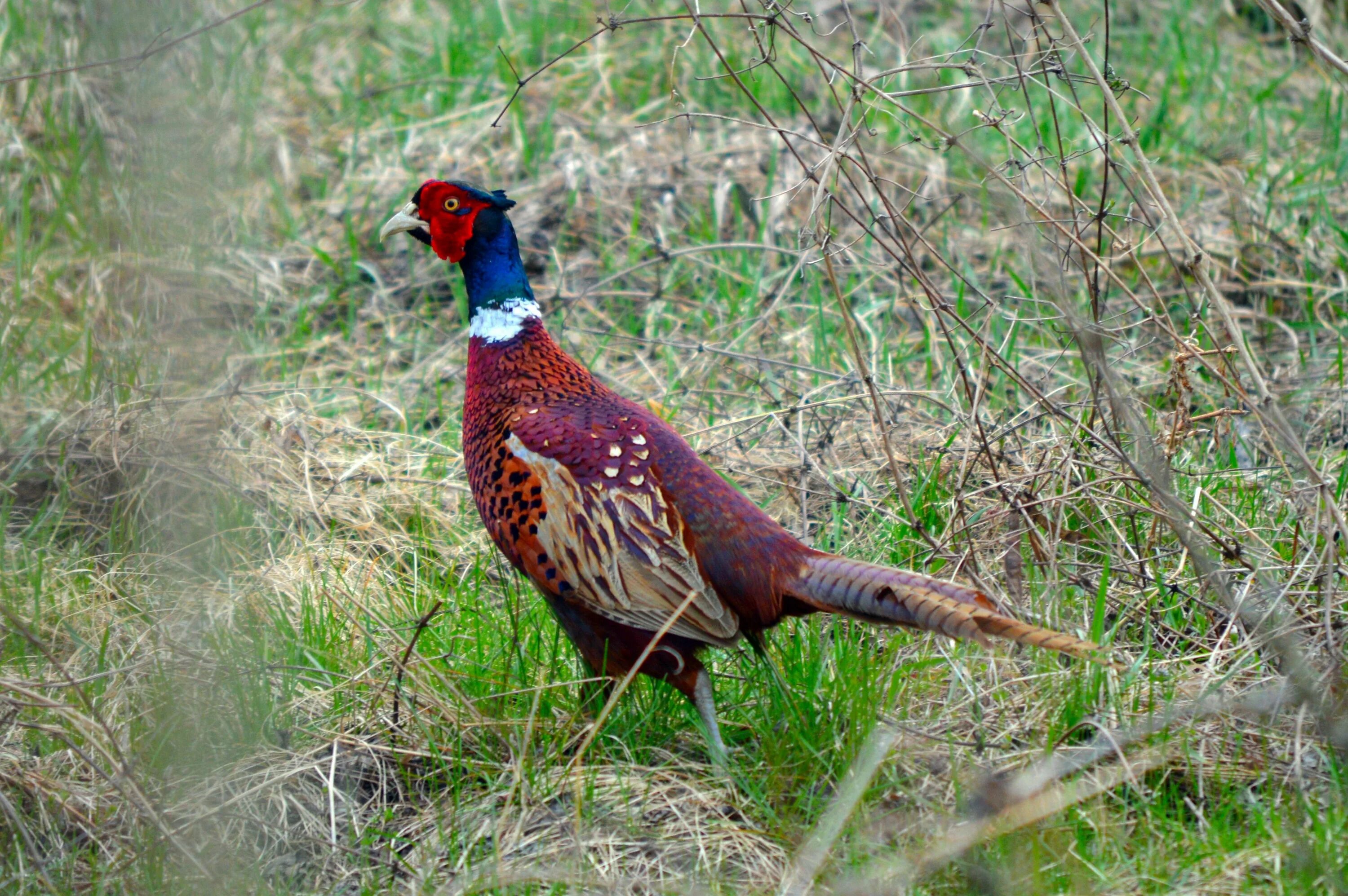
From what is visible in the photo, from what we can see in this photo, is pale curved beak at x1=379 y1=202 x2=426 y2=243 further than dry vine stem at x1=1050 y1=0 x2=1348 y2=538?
Yes

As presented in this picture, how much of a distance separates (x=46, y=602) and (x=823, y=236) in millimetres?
2396

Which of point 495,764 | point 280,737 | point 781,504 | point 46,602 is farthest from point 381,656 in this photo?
point 781,504

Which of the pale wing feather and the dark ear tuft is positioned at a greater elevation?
the dark ear tuft

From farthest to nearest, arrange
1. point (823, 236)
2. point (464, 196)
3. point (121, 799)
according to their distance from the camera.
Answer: point (464, 196), point (823, 236), point (121, 799)

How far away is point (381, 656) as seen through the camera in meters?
3.01

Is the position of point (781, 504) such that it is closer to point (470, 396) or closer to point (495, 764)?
point (470, 396)

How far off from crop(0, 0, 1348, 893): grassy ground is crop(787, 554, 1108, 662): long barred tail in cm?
20

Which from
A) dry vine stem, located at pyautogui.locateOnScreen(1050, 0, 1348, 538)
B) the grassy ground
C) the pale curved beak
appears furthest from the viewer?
the pale curved beak

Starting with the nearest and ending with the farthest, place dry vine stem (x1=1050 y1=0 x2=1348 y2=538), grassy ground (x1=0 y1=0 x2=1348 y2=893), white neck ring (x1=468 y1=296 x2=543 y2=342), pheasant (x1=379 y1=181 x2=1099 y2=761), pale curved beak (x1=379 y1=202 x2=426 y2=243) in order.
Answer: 1. grassy ground (x1=0 y1=0 x2=1348 y2=893)
2. dry vine stem (x1=1050 y1=0 x2=1348 y2=538)
3. pheasant (x1=379 y1=181 x2=1099 y2=761)
4. white neck ring (x1=468 y1=296 x2=543 y2=342)
5. pale curved beak (x1=379 y1=202 x2=426 y2=243)

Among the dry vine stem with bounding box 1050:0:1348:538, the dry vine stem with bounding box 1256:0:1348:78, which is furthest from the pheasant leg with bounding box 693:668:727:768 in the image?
the dry vine stem with bounding box 1256:0:1348:78

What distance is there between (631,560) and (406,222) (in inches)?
50.2

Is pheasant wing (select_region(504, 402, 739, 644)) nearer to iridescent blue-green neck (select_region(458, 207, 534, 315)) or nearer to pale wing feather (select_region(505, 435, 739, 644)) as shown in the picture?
pale wing feather (select_region(505, 435, 739, 644))

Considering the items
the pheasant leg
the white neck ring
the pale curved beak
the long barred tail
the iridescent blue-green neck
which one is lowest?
the pheasant leg

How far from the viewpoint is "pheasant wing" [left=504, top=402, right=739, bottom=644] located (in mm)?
2672
